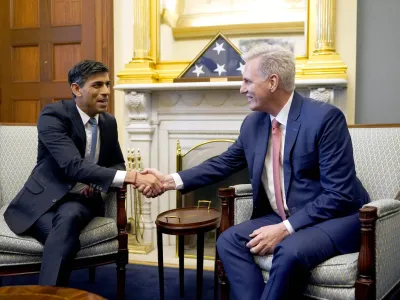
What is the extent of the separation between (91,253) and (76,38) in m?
2.13

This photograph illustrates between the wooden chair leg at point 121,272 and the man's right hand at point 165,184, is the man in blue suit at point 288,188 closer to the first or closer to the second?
the man's right hand at point 165,184

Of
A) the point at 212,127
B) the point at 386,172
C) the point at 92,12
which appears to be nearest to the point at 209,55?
the point at 212,127

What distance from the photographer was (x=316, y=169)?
6.45ft

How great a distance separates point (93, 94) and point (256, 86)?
923 mm

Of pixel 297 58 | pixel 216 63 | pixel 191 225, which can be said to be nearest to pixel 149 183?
pixel 191 225

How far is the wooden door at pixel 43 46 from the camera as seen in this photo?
3.71 meters

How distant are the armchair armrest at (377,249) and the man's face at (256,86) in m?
0.61

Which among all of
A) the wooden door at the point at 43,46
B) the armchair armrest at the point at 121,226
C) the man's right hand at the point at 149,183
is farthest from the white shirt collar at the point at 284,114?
the wooden door at the point at 43,46

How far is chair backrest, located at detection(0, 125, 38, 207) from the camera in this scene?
9.27 feet

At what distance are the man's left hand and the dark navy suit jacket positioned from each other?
2.72 feet

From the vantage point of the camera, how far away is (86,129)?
8.29 ft

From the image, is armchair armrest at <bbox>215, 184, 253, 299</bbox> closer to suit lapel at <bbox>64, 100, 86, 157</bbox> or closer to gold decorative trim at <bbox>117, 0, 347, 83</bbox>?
suit lapel at <bbox>64, 100, 86, 157</bbox>

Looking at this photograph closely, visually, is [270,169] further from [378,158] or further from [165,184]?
[378,158]

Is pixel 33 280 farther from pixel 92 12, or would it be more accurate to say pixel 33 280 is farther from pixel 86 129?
pixel 92 12
